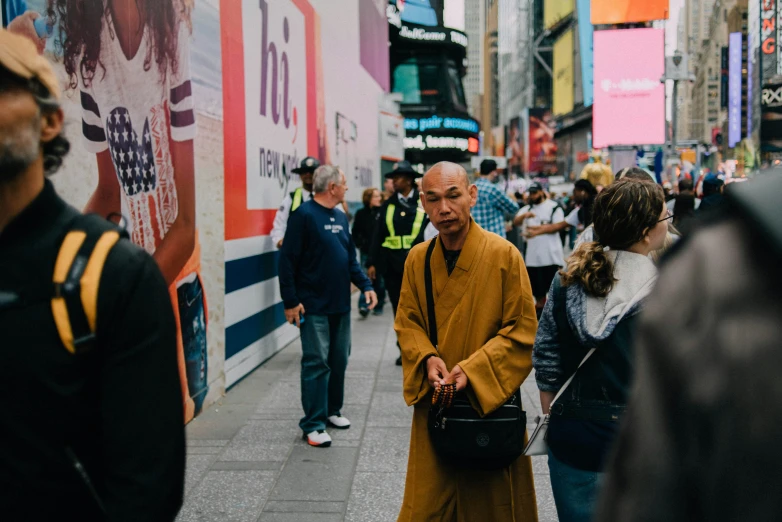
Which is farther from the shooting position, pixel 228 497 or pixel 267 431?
pixel 267 431

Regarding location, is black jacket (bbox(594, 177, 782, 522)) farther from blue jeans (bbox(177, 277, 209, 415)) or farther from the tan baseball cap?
blue jeans (bbox(177, 277, 209, 415))

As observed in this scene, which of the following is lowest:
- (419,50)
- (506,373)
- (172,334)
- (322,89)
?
(506,373)

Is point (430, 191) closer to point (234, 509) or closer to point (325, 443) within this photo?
point (234, 509)

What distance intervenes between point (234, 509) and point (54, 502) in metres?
3.24

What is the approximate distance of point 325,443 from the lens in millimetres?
5824

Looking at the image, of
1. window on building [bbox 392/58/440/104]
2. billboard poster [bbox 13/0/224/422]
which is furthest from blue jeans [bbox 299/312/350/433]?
window on building [bbox 392/58/440/104]

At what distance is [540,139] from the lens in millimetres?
103125

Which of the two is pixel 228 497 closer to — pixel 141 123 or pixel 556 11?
pixel 141 123

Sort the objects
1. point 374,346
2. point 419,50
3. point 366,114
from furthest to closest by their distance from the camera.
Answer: point 419,50 < point 366,114 < point 374,346

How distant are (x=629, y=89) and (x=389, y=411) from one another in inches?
1206

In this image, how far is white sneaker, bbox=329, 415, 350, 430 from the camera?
627cm

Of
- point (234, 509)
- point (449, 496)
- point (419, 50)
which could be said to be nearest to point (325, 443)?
point (234, 509)

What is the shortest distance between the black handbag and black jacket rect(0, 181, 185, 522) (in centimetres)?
168

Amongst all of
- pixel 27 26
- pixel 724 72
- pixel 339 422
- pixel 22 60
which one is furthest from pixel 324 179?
pixel 724 72
